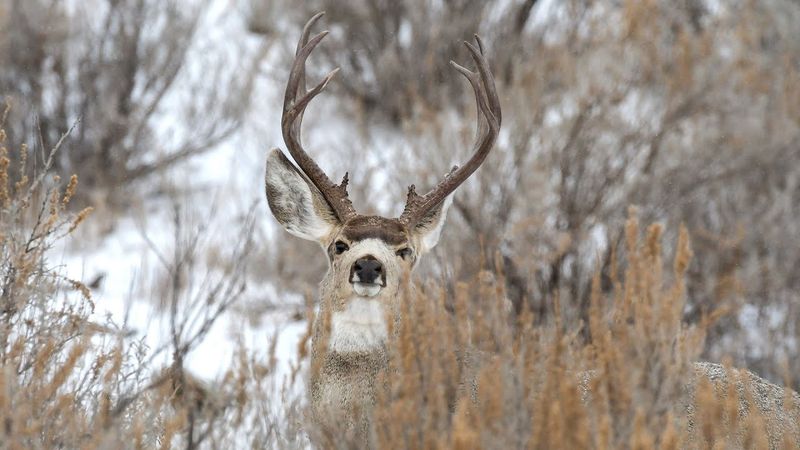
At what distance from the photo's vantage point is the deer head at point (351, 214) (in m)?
4.20

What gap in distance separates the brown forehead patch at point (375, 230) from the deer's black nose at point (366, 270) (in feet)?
0.82

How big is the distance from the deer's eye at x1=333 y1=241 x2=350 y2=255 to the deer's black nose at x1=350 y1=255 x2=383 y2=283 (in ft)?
0.87

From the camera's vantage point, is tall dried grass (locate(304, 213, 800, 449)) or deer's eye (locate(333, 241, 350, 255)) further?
deer's eye (locate(333, 241, 350, 255))

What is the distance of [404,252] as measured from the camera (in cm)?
454

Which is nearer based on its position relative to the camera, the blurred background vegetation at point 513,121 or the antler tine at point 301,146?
the antler tine at point 301,146

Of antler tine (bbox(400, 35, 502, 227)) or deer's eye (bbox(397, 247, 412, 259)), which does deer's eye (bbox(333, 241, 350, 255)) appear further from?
antler tine (bbox(400, 35, 502, 227))

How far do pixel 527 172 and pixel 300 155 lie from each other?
11.1 feet

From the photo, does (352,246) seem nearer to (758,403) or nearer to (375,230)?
(375,230)

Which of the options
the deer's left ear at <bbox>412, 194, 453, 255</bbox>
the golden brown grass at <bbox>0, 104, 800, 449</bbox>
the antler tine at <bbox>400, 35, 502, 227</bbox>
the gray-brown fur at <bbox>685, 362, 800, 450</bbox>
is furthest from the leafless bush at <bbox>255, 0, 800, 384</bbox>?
the golden brown grass at <bbox>0, 104, 800, 449</bbox>

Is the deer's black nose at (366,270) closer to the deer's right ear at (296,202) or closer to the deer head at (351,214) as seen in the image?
the deer head at (351,214)

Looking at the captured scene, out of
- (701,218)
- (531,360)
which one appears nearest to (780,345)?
(701,218)

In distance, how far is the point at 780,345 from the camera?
729 centimetres

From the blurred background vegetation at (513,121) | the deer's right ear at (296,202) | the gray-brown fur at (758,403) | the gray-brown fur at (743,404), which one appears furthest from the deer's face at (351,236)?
the blurred background vegetation at (513,121)

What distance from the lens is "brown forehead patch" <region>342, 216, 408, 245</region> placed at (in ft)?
14.5
